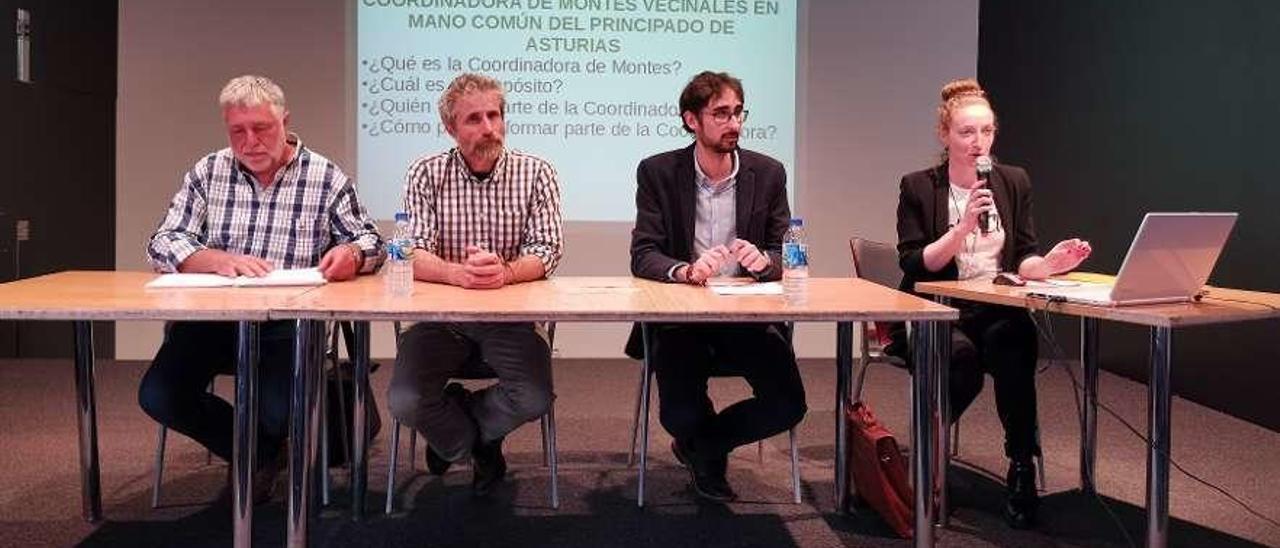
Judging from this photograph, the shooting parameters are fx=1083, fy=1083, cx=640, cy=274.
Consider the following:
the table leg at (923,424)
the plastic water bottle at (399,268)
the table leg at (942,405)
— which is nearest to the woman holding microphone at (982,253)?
the table leg at (942,405)

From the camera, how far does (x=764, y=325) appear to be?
2.99 m

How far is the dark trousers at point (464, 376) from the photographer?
110 inches

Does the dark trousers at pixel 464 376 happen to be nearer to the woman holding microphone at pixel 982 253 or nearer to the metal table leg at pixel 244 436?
the metal table leg at pixel 244 436

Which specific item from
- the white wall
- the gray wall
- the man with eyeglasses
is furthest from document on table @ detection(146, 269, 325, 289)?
the gray wall

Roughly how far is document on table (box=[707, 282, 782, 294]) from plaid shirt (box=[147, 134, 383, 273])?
95 cm

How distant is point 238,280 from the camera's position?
2.50 meters

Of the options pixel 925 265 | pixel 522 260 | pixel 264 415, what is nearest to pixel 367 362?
pixel 264 415

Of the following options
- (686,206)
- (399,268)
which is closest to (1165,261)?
(686,206)

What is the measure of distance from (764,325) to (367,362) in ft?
3.60

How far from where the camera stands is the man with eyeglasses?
287 centimetres

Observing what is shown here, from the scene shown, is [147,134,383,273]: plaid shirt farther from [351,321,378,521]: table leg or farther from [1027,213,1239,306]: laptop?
[1027,213,1239,306]: laptop

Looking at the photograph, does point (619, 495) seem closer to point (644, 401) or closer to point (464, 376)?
point (644, 401)

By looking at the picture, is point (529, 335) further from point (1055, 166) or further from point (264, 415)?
point (1055, 166)

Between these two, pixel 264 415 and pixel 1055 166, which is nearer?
pixel 264 415
